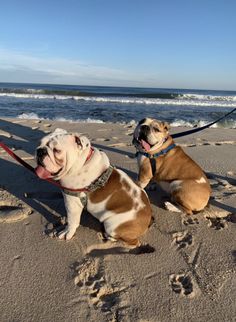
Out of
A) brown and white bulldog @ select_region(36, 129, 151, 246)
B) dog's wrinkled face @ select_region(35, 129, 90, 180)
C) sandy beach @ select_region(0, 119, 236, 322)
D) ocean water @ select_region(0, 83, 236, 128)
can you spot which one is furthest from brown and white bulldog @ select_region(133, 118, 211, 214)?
ocean water @ select_region(0, 83, 236, 128)

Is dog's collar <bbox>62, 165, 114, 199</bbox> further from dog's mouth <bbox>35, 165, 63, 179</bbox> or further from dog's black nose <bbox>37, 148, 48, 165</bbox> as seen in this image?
dog's black nose <bbox>37, 148, 48, 165</bbox>

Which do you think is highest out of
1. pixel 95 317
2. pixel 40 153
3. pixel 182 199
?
pixel 40 153

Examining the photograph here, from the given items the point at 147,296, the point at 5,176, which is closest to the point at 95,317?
the point at 147,296

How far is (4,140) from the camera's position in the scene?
808cm

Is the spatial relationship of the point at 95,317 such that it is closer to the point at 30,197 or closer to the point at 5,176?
the point at 30,197

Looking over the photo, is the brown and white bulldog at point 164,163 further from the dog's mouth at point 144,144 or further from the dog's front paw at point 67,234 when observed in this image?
the dog's front paw at point 67,234


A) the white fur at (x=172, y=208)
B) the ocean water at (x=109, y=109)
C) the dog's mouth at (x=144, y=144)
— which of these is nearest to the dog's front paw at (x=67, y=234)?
the white fur at (x=172, y=208)

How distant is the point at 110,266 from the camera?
3.42 metres

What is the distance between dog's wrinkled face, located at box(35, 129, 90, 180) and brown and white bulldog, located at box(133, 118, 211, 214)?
1.56 meters

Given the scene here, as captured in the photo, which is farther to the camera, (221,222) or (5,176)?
(5,176)

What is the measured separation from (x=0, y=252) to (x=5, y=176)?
228 cm

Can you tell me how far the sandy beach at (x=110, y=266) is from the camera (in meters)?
2.86

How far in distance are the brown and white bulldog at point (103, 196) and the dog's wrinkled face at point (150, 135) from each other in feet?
3.83

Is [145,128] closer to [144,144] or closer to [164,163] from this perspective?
[144,144]
